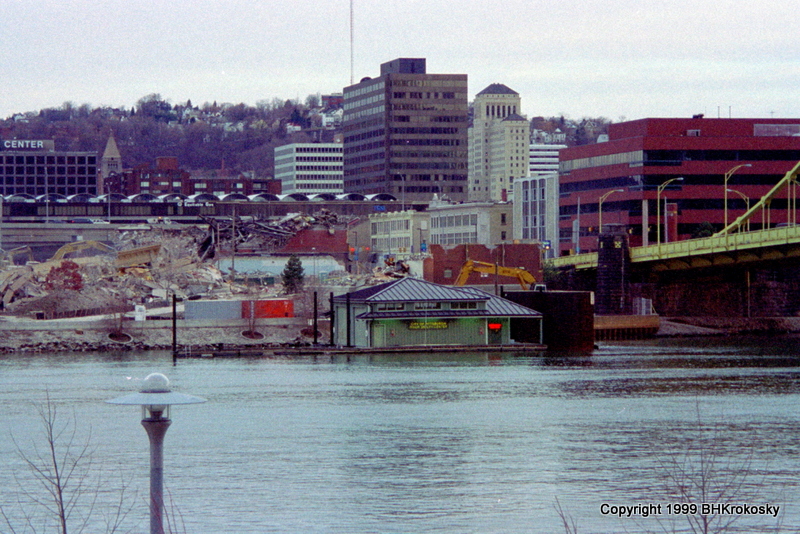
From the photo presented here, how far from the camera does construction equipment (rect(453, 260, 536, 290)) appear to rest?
409 feet

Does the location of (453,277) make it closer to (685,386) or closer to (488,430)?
(685,386)

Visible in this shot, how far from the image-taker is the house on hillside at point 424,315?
9688 centimetres

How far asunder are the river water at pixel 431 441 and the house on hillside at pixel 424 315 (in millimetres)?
6275

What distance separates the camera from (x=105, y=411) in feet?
206

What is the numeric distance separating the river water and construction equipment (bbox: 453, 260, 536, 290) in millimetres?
32994

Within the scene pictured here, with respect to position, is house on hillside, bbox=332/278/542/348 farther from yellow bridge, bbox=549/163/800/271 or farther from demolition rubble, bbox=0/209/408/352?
yellow bridge, bbox=549/163/800/271

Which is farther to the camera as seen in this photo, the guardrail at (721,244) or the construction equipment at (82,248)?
the construction equipment at (82,248)

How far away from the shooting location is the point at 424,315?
97375 mm

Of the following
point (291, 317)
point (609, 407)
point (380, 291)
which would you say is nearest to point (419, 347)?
point (380, 291)

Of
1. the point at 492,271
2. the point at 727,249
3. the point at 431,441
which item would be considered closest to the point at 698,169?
the point at 492,271

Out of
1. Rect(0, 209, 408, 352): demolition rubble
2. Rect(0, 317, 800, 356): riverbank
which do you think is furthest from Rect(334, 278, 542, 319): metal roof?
Rect(0, 209, 408, 352): demolition rubble

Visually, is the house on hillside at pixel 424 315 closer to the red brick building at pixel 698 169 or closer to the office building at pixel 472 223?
the red brick building at pixel 698 169

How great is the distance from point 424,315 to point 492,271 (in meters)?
31.3

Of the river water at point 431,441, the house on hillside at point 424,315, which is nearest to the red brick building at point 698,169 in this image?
the house on hillside at point 424,315
